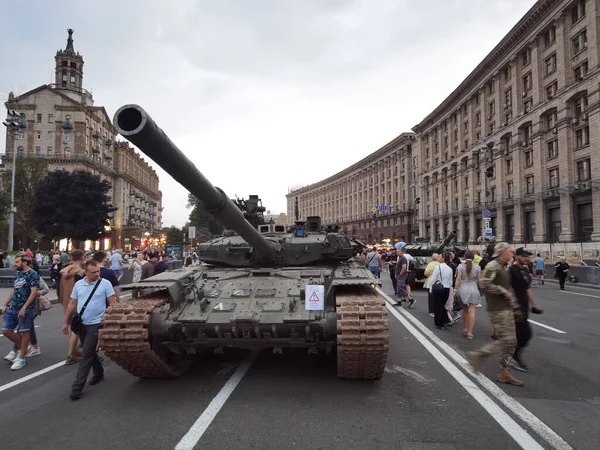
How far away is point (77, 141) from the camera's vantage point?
204 ft

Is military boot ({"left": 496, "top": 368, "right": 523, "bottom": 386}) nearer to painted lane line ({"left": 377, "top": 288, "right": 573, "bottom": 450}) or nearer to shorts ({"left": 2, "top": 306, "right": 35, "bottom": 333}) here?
painted lane line ({"left": 377, "top": 288, "right": 573, "bottom": 450})

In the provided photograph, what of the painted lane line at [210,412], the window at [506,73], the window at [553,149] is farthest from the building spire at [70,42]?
the painted lane line at [210,412]

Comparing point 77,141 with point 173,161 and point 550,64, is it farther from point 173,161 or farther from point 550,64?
point 173,161

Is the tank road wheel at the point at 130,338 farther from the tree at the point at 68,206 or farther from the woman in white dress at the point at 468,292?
the tree at the point at 68,206

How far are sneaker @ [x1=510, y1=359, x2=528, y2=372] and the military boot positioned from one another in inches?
27.4

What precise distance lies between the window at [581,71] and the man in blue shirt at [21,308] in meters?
37.7

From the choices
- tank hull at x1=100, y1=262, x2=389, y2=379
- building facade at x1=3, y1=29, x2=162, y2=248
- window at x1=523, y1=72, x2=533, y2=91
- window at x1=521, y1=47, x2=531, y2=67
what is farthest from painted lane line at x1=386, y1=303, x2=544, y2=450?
building facade at x1=3, y1=29, x2=162, y2=248

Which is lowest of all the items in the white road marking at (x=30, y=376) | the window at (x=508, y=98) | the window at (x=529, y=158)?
the white road marking at (x=30, y=376)

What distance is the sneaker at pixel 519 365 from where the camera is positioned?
5996 millimetres

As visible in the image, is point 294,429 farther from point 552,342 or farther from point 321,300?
point 552,342

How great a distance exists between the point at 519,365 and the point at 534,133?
37.4 metres

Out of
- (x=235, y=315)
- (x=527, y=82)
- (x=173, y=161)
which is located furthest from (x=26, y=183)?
(x=527, y=82)

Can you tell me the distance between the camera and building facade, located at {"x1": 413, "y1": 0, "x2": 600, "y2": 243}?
32.3 m

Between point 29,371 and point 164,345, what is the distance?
2.50 metres
